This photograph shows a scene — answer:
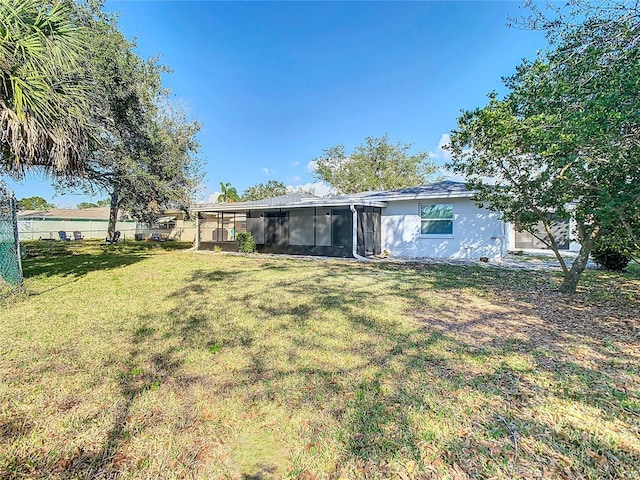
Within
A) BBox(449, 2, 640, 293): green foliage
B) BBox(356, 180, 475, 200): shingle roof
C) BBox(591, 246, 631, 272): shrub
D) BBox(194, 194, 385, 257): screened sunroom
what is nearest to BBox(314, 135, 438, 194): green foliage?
BBox(194, 194, 385, 257): screened sunroom

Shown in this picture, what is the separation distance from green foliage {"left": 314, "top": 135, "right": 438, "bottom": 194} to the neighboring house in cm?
2132

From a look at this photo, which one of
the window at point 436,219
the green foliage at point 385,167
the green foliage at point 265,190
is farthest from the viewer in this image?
the green foliage at point 265,190

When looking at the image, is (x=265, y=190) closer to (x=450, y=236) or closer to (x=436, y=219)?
(x=436, y=219)

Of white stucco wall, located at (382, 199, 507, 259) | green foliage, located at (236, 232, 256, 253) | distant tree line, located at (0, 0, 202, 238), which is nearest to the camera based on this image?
distant tree line, located at (0, 0, 202, 238)

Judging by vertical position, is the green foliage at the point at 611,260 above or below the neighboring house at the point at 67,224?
below

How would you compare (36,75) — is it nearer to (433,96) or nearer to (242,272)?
(242,272)

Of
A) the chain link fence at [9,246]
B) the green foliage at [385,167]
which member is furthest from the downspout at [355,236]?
the green foliage at [385,167]

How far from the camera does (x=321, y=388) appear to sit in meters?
2.92

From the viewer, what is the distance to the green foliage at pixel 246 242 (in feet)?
52.6

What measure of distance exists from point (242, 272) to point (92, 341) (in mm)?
5579

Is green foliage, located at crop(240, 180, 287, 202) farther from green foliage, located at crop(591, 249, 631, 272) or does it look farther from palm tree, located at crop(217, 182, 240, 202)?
green foliage, located at crop(591, 249, 631, 272)

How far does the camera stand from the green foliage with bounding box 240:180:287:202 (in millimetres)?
45094

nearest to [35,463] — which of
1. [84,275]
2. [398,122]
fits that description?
[84,275]

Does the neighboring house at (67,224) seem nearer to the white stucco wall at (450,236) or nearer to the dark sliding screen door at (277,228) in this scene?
the dark sliding screen door at (277,228)
